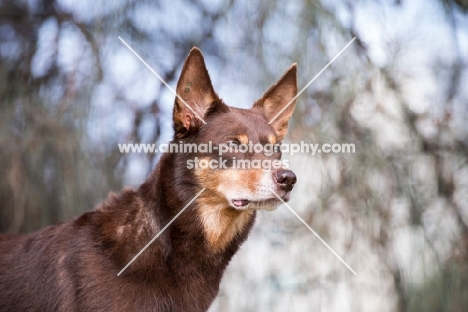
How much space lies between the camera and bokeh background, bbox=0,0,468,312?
5777 mm

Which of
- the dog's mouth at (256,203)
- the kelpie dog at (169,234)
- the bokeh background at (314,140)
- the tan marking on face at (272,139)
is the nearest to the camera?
the kelpie dog at (169,234)

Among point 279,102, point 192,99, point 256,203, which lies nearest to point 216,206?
point 256,203

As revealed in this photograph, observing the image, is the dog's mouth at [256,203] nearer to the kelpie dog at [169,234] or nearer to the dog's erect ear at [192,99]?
the kelpie dog at [169,234]

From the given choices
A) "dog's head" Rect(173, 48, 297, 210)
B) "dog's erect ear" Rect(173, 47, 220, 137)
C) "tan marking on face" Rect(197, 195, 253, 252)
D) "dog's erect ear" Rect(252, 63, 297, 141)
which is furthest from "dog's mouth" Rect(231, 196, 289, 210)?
"dog's erect ear" Rect(252, 63, 297, 141)

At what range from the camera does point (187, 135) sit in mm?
3811

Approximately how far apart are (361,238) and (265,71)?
1.81 m

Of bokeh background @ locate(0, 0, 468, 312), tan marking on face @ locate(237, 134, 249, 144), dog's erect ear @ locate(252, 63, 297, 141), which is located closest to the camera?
tan marking on face @ locate(237, 134, 249, 144)

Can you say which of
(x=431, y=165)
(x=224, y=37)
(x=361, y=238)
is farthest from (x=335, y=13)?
(x=361, y=238)

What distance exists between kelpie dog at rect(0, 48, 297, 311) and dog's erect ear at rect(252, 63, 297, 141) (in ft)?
1.19

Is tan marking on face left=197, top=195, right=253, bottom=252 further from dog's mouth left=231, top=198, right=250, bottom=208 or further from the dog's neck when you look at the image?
dog's mouth left=231, top=198, right=250, bottom=208

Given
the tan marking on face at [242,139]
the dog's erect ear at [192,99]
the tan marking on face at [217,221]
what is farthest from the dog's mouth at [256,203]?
the dog's erect ear at [192,99]

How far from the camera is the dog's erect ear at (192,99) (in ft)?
12.2

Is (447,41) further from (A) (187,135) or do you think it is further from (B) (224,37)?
(A) (187,135)

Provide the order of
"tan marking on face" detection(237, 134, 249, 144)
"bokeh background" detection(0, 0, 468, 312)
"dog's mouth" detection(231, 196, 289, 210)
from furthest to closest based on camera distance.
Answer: "bokeh background" detection(0, 0, 468, 312), "tan marking on face" detection(237, 134, 249, 144), "dog's mouth" detection(231, 196, 289, 210)
